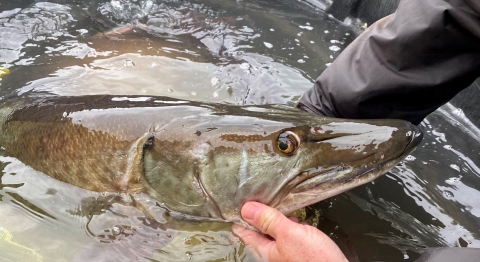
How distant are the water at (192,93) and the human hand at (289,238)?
331 millimetres

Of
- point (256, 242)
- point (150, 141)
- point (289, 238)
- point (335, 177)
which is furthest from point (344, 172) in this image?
point (150, 141)

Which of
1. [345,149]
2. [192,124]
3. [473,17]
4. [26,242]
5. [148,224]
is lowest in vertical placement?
[26,242]

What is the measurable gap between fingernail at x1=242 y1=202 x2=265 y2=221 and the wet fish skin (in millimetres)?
39

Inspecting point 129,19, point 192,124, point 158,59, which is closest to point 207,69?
point 158,59

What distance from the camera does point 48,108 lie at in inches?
95.3

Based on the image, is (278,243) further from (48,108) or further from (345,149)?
(48,108)

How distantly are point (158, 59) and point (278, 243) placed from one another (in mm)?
2558

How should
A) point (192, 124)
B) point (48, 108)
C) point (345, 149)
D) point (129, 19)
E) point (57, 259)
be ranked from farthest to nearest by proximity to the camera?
point (129, 19)
point (48, 108)
point (57, 259)
point (192, 124)
point (345, 149)

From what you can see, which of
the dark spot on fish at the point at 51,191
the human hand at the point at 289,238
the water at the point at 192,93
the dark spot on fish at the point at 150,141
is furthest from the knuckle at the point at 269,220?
the dark spot on fish at the point at 51,191

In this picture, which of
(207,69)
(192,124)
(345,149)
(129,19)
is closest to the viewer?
(345,149)

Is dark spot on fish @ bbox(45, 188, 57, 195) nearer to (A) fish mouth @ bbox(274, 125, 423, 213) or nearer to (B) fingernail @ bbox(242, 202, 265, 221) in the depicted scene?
(B) fingernail @ bbox(242, 202, 265, 221)

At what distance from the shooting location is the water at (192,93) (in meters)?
2.23

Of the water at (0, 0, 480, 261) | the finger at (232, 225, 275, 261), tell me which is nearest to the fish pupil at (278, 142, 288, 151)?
the finger at (232, 225, 275, 261)

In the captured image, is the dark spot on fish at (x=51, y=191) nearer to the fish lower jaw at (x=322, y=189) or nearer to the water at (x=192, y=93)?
the water at (x=192, y=93)
